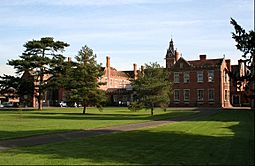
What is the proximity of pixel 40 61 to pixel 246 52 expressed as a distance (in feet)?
175

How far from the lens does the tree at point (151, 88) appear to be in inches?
1661

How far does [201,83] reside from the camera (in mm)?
73312

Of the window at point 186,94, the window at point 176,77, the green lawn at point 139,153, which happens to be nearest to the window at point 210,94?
the window at point 186,94

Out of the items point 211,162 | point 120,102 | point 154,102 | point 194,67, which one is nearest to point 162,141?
point 211,162

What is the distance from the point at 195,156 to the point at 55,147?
5723 millimetres

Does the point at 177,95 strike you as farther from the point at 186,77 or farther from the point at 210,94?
the point at 210,94

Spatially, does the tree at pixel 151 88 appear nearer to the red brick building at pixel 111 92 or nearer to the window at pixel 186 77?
the window at pixel 186 77

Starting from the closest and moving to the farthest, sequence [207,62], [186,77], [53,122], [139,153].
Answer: [139,153], [53,122], [207,62], [186,77]

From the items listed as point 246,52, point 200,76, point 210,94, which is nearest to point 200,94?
point 210,94

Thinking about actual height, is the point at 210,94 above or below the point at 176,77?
below

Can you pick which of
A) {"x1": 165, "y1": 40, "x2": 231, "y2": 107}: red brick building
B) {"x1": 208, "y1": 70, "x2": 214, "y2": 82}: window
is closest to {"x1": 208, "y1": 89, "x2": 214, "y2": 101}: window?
{"x1": 165, "y1": 40, "x2": 231, "y2": 107}: red brick building

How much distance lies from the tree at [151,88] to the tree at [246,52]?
28.4 meters

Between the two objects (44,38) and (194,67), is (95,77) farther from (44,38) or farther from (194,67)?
(194,67)

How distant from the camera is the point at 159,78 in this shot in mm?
42969
